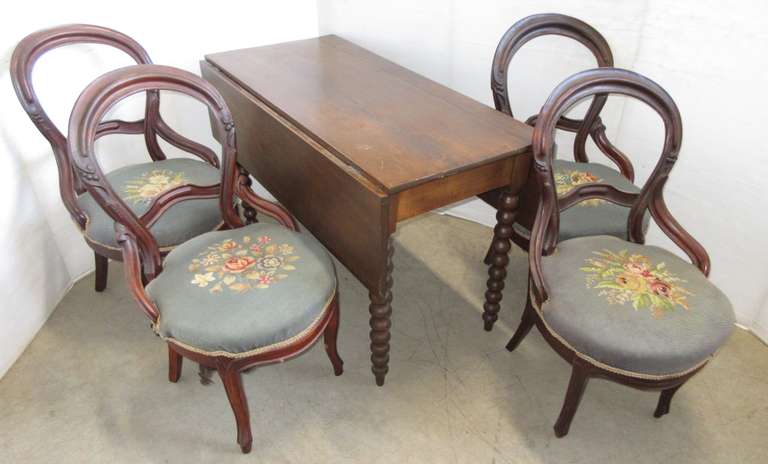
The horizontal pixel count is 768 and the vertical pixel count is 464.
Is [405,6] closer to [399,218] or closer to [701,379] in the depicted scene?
[399,218]

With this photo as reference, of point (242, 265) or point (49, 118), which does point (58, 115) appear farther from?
point (242, 265)

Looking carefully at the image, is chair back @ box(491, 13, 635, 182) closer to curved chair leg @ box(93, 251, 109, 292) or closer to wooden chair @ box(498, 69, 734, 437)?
wooden chair @ box(498, 69, 734, 437)

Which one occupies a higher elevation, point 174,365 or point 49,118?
point 49,118

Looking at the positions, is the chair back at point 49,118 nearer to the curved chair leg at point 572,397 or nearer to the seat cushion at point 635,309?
the seat cushion at point 635,309

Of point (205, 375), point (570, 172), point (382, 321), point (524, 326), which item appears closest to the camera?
point (382, 321)

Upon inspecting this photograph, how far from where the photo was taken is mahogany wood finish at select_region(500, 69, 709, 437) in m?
1.41

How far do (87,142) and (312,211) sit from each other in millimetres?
638

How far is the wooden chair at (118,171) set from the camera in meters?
1.69

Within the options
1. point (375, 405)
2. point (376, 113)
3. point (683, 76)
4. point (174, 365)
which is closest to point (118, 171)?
point (174, 365)

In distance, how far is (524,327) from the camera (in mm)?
1801

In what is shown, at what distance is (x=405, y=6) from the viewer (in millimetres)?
2217

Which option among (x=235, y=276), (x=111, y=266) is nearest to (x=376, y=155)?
(x=235, y=276)

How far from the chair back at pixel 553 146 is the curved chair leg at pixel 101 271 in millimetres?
1609

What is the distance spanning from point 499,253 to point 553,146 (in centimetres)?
39
